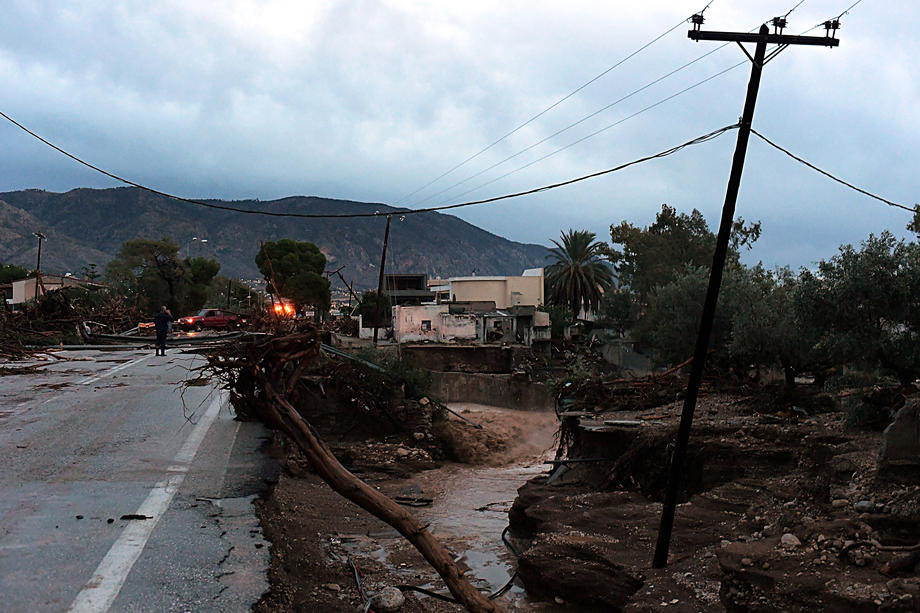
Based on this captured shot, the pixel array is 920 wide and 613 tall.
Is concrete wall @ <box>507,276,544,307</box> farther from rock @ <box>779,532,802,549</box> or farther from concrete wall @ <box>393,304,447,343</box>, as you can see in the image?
rock @ <box>779,532,802,549</box>

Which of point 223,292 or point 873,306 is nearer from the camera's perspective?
point 873,306

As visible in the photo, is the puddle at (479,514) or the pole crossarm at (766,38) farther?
the puddle at (479,514)

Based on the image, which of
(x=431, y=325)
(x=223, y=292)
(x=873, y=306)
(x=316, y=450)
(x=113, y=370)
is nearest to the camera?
(x=316, y=450)

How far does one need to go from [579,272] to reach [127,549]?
228ft

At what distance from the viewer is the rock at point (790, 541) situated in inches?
311

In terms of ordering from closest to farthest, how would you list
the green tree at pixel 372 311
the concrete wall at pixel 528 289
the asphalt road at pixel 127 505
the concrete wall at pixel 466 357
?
the asphalt road at pixel 127 505, the concrete wall at pixel 466 357, the green tree at pixel 372 311, the concrete wall at pixel 528 289

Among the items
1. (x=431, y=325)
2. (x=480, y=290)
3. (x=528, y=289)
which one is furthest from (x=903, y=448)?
(x=480, y=290)

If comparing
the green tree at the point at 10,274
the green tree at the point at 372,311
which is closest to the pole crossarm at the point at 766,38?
the green tree at the point at 372,311

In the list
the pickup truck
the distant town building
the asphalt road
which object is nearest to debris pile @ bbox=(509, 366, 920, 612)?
the asphalt road

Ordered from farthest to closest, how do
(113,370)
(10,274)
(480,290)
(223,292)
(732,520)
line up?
(223,292), (10,274), (480,290), (113,370), (732,520)

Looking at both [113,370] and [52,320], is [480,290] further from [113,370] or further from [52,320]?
[113,370]

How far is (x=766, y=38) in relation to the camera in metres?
8.90

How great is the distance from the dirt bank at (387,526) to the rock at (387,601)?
158 mm

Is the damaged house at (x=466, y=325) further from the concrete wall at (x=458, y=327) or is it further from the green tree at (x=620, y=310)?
the green tree at (x=620, y=310)
